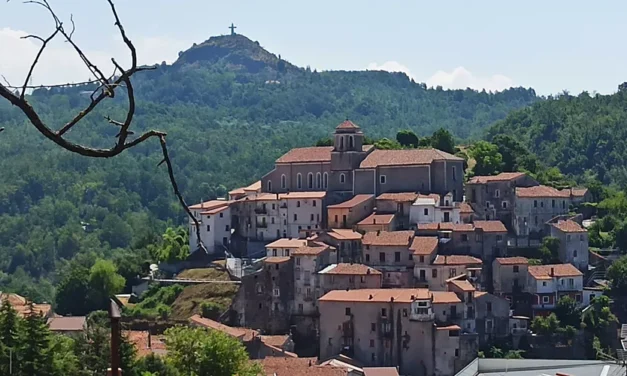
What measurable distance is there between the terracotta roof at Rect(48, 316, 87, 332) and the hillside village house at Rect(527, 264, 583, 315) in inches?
823

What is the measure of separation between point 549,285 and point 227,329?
15515mm

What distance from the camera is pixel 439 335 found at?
52781 mm

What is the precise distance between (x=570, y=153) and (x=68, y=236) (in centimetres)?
4963

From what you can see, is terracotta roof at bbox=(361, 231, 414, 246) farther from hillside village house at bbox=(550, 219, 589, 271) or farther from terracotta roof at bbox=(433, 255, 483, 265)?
hillside village house at bbox=(550, 219, 589, 271)

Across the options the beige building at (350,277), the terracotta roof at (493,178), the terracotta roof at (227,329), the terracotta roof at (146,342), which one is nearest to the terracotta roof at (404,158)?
the terracotta roof at (493,178)

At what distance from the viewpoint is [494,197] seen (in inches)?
2515

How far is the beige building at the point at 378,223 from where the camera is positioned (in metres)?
58.9

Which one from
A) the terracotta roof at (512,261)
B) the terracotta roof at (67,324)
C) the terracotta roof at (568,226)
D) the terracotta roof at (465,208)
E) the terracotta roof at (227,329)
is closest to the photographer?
the terracotta roof at (227,329)

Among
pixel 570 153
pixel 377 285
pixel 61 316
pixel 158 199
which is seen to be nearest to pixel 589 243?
pixel 377 285

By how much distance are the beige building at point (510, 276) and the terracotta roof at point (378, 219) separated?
5.53 m

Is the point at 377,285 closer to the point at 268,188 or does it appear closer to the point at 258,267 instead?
the point at 258,267

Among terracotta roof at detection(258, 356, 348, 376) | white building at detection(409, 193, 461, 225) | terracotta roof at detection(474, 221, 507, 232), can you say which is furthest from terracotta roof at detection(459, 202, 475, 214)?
terracotta roof at detection(258, 356, 348, 376)

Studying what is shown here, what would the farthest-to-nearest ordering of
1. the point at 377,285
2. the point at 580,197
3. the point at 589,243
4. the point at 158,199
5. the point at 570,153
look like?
1. the point at 158,199
2. the point at 570,153
3. the point at 580,197
4. the point at 589,243
5. the point at 377,285

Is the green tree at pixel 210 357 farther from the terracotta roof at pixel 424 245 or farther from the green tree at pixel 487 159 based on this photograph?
the green tree at pixel 487 159
